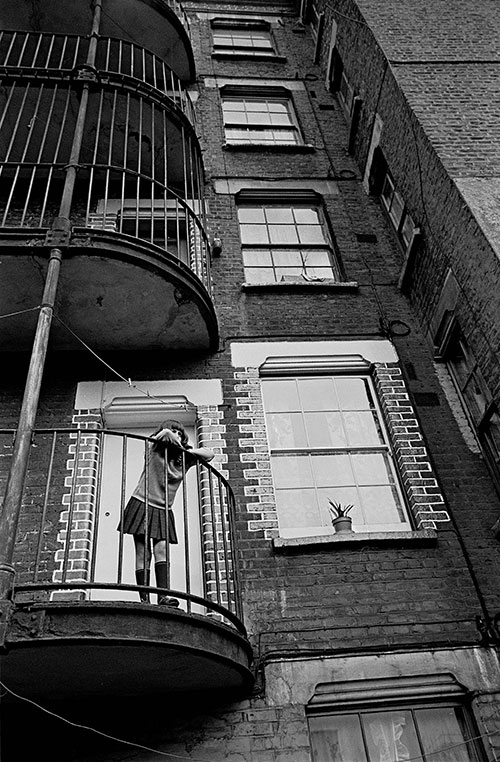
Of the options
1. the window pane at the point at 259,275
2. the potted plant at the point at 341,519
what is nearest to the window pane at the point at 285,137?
the window pane at the point at 259,275

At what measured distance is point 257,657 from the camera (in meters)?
4.82

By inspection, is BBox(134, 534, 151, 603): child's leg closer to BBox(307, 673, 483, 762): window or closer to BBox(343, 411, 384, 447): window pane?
BBox(307, 673, 483, 762): window

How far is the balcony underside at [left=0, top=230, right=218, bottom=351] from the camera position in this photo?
5711 millimetres

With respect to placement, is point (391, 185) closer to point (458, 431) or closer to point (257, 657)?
point (458, 431)

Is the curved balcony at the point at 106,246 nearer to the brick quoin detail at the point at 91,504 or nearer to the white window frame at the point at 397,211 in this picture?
the brick quoin detail at the point at 91,504

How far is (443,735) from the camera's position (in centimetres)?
468

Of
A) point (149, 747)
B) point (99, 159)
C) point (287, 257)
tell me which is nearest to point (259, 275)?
point (287, 257)

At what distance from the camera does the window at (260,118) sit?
10633mm

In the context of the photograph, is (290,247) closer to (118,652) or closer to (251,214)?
(251,214)

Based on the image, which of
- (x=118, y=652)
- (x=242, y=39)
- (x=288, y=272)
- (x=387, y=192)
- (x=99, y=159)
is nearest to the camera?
(x=118, y=652)

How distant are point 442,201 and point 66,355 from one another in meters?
4.47

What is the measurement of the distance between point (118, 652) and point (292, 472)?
275cm

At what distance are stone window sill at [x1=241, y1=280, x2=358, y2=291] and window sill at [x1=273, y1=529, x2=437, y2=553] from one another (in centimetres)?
331

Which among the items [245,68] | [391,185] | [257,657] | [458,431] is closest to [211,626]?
[257,657]
